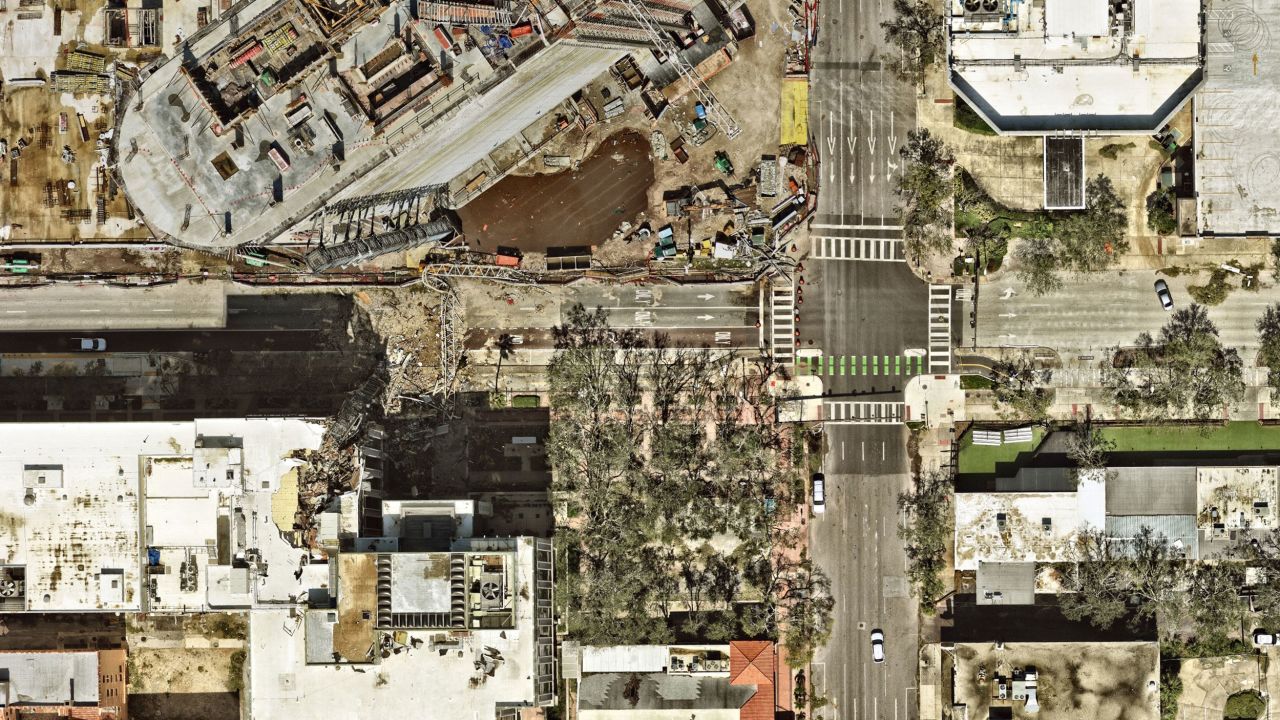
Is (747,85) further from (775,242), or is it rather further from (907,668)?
(907,668)

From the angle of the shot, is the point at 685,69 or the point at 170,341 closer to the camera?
the point at 685,69

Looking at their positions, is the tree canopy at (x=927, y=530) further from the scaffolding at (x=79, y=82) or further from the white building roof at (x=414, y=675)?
the scaffolding at (x=79, y=82)

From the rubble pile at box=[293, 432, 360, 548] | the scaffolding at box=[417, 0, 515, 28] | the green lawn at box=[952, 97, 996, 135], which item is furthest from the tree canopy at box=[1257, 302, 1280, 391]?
the rubble pile at box=[293, 432, 360, 548]

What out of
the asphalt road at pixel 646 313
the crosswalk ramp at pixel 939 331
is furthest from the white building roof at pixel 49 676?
the crosswalk ramp at pixel 939 331

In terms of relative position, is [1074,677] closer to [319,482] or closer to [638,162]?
[638,162]

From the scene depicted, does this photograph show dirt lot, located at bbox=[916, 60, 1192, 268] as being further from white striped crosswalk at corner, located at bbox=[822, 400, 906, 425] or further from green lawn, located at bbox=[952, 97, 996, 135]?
white striped crosswalk at corner, located at bbox=[822, 400, 906, 425]

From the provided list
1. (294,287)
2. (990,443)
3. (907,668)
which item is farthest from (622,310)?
(907,668)

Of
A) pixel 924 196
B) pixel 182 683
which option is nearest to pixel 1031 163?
pixel 924 196
